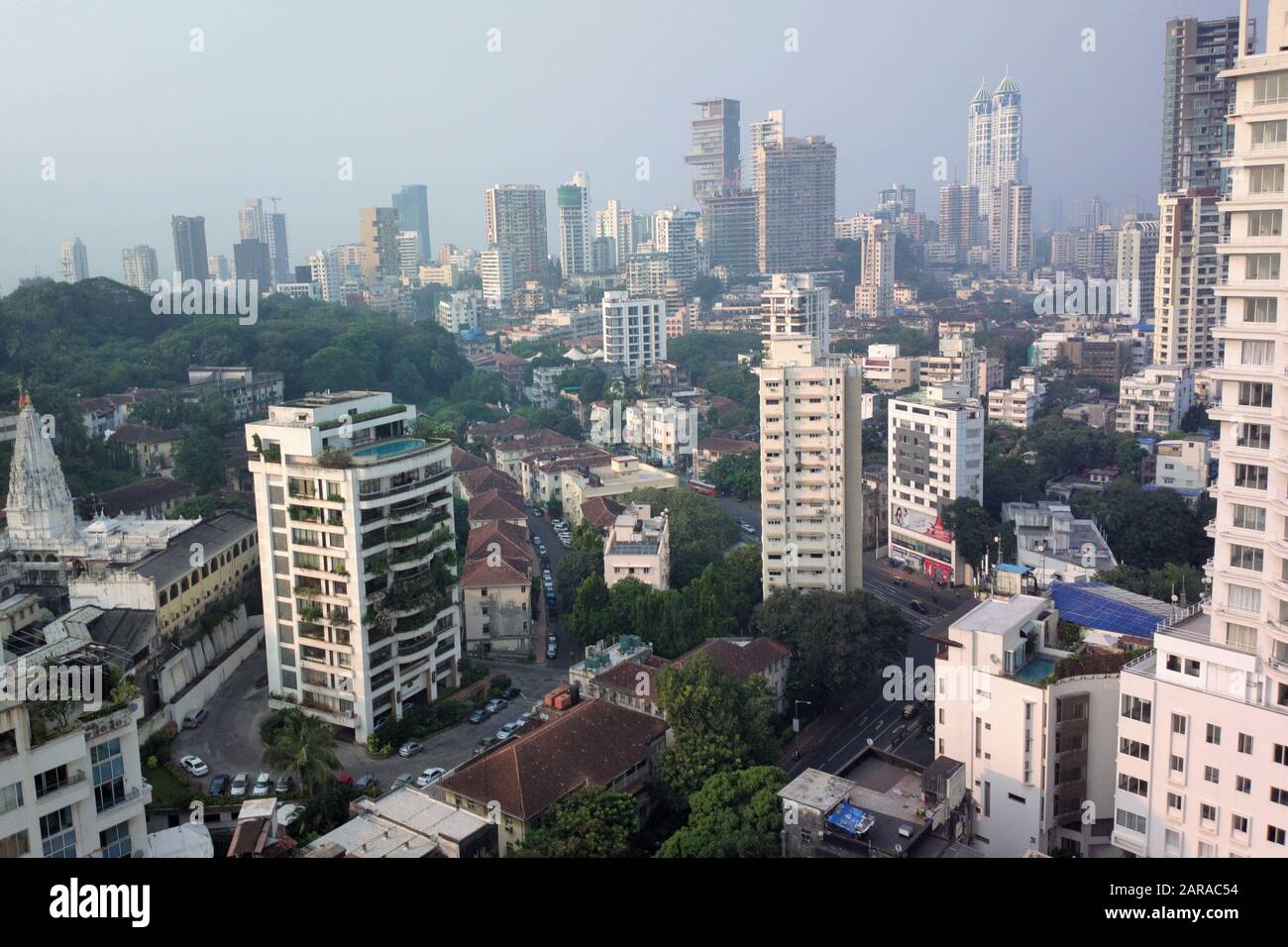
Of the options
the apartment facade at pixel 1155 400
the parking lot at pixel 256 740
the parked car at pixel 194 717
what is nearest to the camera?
the parking lot at pixel 256 740

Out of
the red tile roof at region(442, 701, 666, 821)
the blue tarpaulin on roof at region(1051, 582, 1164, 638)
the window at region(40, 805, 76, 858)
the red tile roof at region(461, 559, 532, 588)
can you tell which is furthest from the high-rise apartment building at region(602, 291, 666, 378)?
the window at region(40, 805, 76, 858)

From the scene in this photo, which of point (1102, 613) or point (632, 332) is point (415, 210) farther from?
point (1102, 613)

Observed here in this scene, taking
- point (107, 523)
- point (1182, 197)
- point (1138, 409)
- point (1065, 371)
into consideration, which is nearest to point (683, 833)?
point (107, 523)

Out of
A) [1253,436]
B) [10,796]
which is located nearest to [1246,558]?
[1253,436]

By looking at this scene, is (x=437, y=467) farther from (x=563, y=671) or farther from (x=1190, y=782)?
(x=1190, y=782)

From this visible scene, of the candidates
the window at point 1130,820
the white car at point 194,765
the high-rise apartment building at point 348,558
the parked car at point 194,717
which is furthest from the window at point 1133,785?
the parked car at point 194,717

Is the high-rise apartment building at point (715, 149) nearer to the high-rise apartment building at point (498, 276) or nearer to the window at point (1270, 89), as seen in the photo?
the high-rise apartment building at point (498, 276)
